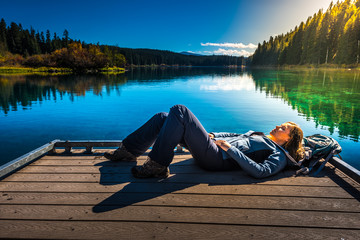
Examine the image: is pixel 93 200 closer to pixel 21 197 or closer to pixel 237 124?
pixel 21 197

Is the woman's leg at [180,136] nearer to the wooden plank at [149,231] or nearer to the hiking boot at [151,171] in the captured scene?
the hiking boot at [151,171]

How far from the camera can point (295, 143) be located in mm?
3338

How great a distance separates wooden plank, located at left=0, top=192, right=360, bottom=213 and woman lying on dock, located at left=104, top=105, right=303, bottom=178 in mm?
467

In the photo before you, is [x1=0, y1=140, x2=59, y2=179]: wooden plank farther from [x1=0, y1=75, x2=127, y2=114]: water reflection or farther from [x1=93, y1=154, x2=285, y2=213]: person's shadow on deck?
[x1=0, y1=75, x2=127, y2=114]: water reflection

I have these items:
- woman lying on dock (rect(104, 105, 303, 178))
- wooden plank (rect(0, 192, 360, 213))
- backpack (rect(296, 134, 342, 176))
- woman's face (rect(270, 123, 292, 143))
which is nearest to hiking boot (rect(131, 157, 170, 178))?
woman lying on dock (rect(104, 105, 303, 178))

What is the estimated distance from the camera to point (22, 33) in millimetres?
98812

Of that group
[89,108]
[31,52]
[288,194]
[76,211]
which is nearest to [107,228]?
[76,211]

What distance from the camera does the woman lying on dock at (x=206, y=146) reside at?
288 centimetres

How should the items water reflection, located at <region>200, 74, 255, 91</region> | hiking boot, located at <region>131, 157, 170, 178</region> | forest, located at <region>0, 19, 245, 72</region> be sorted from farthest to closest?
forest, located at <region>0, 19, 245, 72</region>
water reflection, located at <region>200, 74, 255, 91</region>
hiking boot, located at <region>131, 157, 170, 178</region>

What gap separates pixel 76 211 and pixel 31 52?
124264 millimetres

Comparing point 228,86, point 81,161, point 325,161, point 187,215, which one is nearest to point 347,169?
point 325,161

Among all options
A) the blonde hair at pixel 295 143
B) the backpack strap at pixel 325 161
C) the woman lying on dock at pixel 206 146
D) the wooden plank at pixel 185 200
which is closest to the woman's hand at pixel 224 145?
the woman lying on dock at pixel 206 146

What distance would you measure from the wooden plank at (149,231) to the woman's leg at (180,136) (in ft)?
3.28

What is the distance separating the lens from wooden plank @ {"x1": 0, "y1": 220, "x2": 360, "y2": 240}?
2021 millimetres
